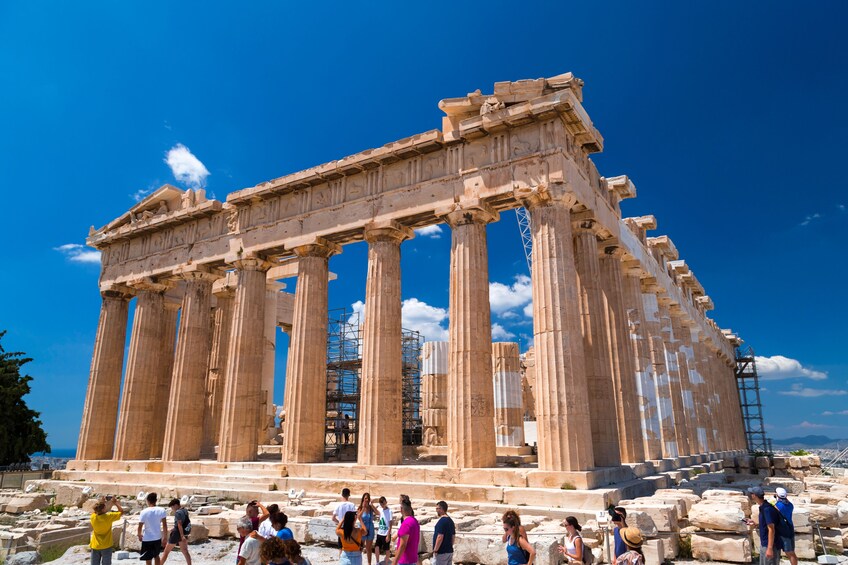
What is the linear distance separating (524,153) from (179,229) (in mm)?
16904

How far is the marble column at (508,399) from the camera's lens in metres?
26.5

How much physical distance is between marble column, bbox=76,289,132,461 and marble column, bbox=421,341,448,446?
583 inches

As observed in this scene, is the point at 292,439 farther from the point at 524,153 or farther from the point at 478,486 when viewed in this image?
the point at 524,153

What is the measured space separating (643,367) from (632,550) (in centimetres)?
1827

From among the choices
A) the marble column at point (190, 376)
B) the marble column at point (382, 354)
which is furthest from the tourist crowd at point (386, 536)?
the marble column at point (190, 376)

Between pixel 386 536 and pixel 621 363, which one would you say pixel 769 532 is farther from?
pixel 621 363

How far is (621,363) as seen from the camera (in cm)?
2092

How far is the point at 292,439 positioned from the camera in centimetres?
2050

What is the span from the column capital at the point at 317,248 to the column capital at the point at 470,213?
5403 mm

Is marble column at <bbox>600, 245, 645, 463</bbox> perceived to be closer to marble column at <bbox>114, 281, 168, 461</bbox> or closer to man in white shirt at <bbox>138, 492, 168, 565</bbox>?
man in white shirt at <bbox>138, 492, 168, 565</bbox>

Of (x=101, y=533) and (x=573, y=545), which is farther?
(x=101, y=533)

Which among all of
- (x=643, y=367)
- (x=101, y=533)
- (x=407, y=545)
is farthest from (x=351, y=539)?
(x=643, y=367)

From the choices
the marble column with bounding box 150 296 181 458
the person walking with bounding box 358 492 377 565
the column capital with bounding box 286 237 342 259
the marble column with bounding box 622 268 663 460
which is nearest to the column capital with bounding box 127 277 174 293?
the marble column with bounding box 150 296 181 458

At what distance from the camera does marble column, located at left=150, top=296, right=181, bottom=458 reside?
27688 mm
